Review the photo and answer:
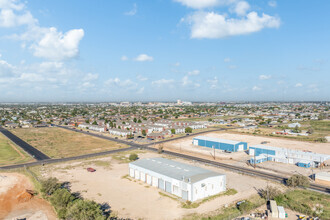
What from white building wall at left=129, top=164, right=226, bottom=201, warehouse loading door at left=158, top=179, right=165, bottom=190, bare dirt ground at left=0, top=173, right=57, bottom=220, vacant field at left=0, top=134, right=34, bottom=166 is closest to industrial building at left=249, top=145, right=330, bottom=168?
white building wall at left=129, top=164, right=226, bottom=201

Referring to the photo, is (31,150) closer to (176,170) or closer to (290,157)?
(176,170)

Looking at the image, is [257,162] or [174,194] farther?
[257,162]

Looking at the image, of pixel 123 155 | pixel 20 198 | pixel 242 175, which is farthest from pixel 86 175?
pixel 242 175

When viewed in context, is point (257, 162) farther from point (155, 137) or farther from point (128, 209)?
point (155, 137)

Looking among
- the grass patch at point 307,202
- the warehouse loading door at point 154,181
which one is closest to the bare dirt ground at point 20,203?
the warehouse loading door at point 154,181

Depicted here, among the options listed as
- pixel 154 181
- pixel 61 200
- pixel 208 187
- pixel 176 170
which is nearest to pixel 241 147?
pixel 176 170

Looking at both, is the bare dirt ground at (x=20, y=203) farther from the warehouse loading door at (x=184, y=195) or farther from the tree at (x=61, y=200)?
the warehouse loading door at (x=184, y=195)

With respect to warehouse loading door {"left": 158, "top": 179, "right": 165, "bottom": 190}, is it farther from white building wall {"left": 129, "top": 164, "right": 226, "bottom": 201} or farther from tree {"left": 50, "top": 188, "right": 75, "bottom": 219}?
tree {"left": 50, "top": 188, "right": 75, "bottom": 219}

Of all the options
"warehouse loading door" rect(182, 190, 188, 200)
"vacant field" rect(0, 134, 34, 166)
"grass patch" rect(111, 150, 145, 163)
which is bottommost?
"grass patch" rect(111, 150, 145, 163)
